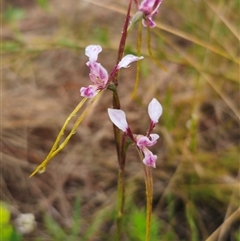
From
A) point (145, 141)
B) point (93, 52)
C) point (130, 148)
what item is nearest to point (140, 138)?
point (145, 141)

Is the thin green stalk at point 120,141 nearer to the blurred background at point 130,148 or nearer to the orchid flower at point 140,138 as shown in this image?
the orchid flower at point 140,138

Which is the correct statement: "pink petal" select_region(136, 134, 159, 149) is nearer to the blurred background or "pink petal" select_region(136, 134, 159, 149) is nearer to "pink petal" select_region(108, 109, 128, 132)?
"pink petal" select_region(108, 109, 128, 132)

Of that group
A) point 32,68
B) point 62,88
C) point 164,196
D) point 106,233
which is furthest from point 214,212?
point 32,68

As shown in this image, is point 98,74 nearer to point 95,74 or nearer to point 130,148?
point 95,74

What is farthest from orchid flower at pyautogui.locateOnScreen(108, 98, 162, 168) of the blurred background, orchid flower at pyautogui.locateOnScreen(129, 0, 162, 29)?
the blurred background

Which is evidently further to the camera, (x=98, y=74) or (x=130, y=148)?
(x=130, y=148)

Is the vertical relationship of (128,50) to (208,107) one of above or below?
above

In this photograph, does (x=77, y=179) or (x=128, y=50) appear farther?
(x=77, y=179)

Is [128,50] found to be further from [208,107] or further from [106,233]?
[208,107]
